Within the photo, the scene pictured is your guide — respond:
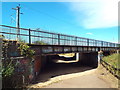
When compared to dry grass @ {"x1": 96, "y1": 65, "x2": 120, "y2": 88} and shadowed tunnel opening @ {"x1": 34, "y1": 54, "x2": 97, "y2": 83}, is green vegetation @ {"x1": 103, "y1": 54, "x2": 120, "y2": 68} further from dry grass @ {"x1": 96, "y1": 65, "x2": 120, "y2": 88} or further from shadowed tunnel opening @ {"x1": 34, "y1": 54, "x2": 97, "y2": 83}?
shadowed tunnel opening @ {"x1": 34, "y1": 54, "x2": 97, "y2": 83}

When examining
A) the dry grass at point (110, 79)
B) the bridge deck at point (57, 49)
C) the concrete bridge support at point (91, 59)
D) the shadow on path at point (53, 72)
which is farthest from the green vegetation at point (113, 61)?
the shadow on path at point (53, 72)

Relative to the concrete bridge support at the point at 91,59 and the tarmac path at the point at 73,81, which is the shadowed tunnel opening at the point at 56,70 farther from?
the concrete bridge support at the point at 91,59

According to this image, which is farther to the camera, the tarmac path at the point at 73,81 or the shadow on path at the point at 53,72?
the shadow on path at the point at 53,72

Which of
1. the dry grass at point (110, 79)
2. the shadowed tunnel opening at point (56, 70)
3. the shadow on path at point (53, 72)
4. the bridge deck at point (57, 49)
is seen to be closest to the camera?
the dry grass at point (110, 79)

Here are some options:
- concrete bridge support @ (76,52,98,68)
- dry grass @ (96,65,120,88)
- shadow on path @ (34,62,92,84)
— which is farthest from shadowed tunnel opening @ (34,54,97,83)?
dry grass @ (96,65,120,88)

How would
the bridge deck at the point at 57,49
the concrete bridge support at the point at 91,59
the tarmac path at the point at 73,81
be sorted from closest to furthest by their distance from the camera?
the tarmac path at the point at 73,81 < the bridge deck at the point at 57,49 < the concrete bridge support at the point at 91,59

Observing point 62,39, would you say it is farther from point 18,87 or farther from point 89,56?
point 89,56

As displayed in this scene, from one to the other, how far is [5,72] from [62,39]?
8747 mm

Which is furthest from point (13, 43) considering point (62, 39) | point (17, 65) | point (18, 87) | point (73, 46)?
point (73, 46)

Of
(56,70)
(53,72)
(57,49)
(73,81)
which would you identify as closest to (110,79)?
(73,81)

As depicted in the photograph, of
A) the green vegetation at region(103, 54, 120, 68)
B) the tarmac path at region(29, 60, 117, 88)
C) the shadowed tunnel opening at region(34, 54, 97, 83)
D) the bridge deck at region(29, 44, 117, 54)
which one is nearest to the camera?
the tarmac path at region(29, 60, 117, 88)

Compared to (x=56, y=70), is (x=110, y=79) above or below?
above

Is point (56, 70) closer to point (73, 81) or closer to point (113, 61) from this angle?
point (73, 81)

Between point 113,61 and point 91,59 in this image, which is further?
point 91,59
